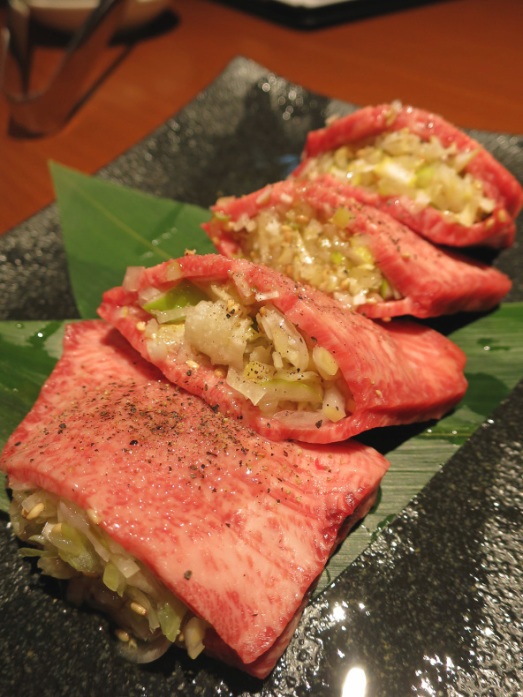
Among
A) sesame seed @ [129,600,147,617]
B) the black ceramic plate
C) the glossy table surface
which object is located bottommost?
the black ceramic plate

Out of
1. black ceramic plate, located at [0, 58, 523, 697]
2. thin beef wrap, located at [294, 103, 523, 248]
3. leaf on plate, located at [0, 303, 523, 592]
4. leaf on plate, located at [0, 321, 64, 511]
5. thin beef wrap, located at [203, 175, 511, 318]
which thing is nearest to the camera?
black ceramic plate, located at [0, 58, 523, 697]

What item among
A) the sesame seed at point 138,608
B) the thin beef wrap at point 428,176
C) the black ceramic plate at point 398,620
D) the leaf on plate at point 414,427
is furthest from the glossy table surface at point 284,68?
the sesame seed at point 138,608

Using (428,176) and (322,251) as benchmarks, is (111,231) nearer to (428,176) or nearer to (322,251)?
(322,251)

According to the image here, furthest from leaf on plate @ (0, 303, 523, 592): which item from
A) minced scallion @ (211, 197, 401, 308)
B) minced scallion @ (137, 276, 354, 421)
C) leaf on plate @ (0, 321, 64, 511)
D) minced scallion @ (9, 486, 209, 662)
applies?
minced scallion @ (211, 197, 401, 308)

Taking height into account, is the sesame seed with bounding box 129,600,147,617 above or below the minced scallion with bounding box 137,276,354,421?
below

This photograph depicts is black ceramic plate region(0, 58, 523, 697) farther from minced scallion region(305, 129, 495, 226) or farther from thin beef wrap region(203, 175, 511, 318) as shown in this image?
minced scallion region(305, 129, 495, 226)

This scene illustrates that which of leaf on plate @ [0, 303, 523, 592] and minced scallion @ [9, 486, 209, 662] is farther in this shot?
leaf on plate @ [0, 303, 523, 592]

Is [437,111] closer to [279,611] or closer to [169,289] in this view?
[169,289]
